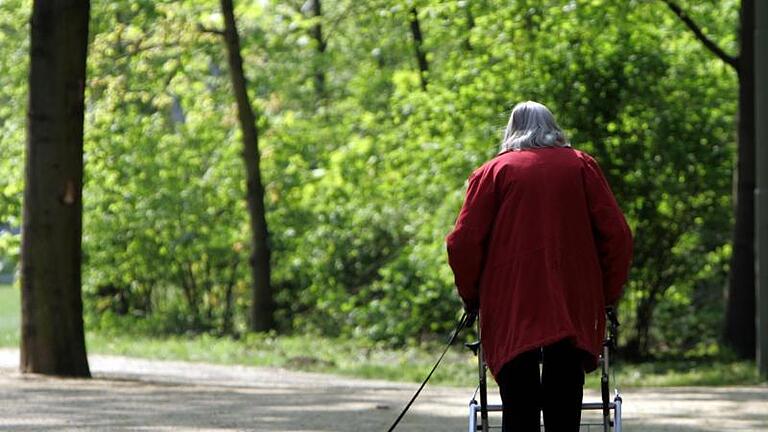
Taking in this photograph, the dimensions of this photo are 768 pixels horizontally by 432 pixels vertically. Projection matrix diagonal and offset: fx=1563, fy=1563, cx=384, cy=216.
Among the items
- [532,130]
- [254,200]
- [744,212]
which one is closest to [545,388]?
[532,130]

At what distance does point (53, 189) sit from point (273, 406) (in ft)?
10.5

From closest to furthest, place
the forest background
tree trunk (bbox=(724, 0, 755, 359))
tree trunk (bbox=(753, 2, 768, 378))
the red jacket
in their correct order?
the red jacket → tree trunk (bbox=(753, 2, 768, 378)) → tree trunk (bbox=(724, 0, 755, 359)) → the forest background

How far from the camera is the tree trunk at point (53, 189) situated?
43.2ft

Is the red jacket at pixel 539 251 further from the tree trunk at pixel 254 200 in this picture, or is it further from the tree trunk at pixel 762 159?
the tree trunk at pixel 254 200

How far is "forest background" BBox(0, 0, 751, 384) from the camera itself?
18.5m

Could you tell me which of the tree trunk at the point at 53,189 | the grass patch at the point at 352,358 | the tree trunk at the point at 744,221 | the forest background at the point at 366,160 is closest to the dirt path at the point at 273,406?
the tree trunk at the point at 53,189

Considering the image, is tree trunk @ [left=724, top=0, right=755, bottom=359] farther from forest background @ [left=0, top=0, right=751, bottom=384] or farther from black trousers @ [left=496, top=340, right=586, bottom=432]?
black trousers @ [left=496, top=340, right=586, bottom=432]

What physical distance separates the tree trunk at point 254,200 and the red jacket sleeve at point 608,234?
16253 mm

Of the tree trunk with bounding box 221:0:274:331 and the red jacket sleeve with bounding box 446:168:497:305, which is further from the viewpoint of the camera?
the tree trunk with bounding box 221:0:274:331

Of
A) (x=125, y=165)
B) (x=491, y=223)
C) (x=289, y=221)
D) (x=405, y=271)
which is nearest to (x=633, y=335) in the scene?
(x=405, y=271)

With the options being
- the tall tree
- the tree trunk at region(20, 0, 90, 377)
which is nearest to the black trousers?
the tree trunk at region(20, 0, 90, 377)

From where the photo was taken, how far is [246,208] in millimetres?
24594

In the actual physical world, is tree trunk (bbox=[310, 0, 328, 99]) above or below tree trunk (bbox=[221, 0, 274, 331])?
above

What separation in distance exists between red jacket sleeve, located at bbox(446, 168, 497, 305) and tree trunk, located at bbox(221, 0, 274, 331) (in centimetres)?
1618
